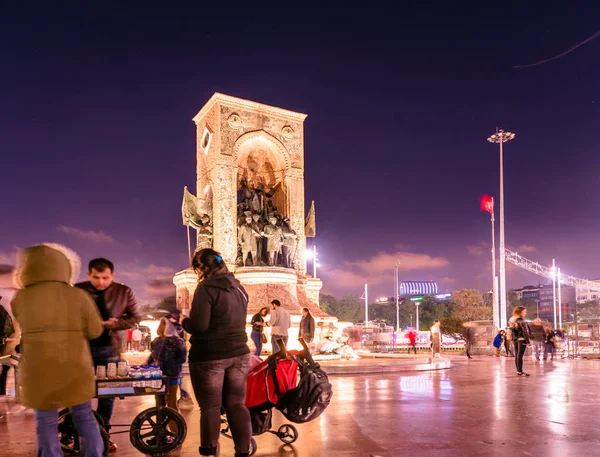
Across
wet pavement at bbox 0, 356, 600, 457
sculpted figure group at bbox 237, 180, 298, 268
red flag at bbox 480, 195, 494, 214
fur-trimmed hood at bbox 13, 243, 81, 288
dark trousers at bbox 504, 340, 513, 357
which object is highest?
red flag at bbox 480, 195, 494, 214

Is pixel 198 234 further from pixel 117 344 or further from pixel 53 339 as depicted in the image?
pixel 53 339

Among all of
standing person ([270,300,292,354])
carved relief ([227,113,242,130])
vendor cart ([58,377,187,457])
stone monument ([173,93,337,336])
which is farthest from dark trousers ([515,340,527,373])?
carved relief ([227,113,242,130])

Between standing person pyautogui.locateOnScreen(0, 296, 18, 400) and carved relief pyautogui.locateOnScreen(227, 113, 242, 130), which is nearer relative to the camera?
standing person pyautogui.locateOnScreen(0, 296, 18, 400)

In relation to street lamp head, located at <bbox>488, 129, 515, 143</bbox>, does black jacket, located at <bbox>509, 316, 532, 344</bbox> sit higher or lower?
lower

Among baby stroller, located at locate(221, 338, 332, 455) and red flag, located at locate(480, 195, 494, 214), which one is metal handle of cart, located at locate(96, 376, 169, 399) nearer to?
baby stroller, located at locate(221, 338, 332, 455)

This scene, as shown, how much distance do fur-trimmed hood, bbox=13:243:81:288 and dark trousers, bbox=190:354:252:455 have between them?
1.23m

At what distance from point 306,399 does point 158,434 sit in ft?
4.30

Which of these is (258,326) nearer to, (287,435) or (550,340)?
(287,435)

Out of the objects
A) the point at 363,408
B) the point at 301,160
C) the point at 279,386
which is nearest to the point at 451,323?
the point at 301,160

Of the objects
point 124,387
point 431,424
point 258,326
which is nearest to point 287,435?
point 124,387

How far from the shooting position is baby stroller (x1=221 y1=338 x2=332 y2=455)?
17.6 ft

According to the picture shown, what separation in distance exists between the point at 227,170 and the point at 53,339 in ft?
58.3

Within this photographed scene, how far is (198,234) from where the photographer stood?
21.8 meters

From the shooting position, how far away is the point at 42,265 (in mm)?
3955
